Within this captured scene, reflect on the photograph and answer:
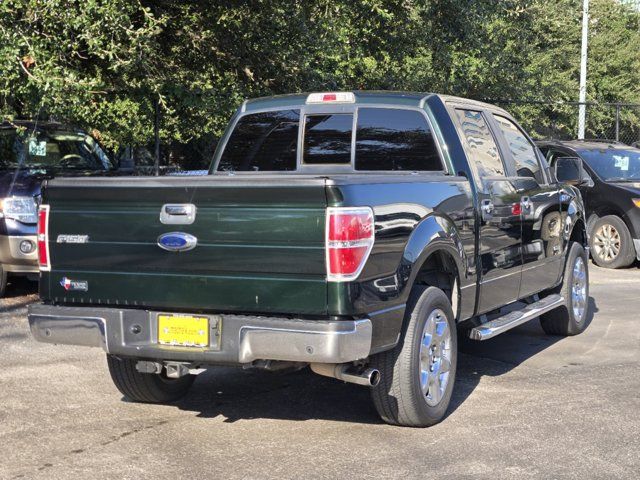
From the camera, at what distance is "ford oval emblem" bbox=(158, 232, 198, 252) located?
16.8ft

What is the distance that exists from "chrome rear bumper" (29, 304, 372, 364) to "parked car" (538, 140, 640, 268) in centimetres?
929

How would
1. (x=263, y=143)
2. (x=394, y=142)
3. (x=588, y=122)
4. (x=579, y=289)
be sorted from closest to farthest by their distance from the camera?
(x=394, y=142) < (x=263, y=143) < (x=579, y=289) < (x=588, y=122)

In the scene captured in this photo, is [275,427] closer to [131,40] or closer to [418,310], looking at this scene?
[418,310]

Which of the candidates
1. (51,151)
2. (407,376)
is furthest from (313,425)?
(51,151)

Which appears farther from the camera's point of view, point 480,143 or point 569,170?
point 569,170

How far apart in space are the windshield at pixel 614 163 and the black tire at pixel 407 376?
9361 mm

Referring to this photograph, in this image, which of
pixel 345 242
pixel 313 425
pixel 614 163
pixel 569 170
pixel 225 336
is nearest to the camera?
pixel 345 242

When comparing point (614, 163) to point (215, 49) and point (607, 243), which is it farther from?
point (215, 49)

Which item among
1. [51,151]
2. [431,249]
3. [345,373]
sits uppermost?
[51,151]

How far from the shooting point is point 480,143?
6969mm

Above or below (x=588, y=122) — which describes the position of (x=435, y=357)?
below

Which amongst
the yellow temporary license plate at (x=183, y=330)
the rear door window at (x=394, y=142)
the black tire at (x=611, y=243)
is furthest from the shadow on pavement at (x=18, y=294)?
the black tire at (x=611, y=243)

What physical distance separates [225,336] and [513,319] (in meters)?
2.70

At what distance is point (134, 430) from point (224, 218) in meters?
1.50
